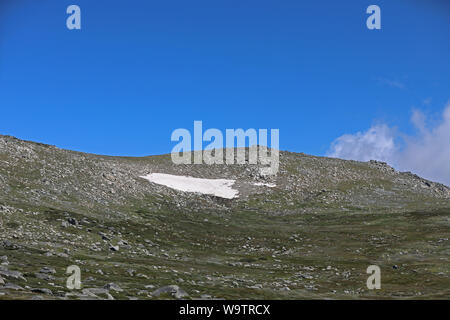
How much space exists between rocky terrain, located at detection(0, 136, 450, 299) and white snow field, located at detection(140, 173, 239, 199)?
292cm

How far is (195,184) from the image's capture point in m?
94.6

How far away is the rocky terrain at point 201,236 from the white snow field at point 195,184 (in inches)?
115

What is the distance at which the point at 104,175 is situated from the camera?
77.1 meters

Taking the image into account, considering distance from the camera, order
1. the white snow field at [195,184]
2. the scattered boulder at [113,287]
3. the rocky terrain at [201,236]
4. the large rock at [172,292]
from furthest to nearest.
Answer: the white snow field at [195,184] < the rocky terrain at [201,236] < the large rock at [172,292] < the scattered boulder at [113,287]

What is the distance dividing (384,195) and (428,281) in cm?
7395

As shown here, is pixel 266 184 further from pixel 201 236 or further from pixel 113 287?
pixel 113 287

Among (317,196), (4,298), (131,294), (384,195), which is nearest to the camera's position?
(4,298)

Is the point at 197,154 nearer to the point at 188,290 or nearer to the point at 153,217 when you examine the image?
the point at 153,217

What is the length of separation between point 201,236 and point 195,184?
3688 cm

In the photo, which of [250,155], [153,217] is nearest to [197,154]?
[250,155]

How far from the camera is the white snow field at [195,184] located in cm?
9004

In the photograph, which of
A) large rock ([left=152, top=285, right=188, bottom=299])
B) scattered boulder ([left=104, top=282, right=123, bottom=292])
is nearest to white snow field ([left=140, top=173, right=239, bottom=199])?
large rock ([left=152, top=285, right=188, bottom=299])

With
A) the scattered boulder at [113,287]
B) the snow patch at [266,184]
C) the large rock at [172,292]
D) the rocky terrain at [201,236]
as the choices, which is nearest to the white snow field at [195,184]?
the rocky terrain at [201,236]

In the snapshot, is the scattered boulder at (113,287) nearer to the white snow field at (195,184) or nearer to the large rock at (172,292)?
the large rock at (172,292)
